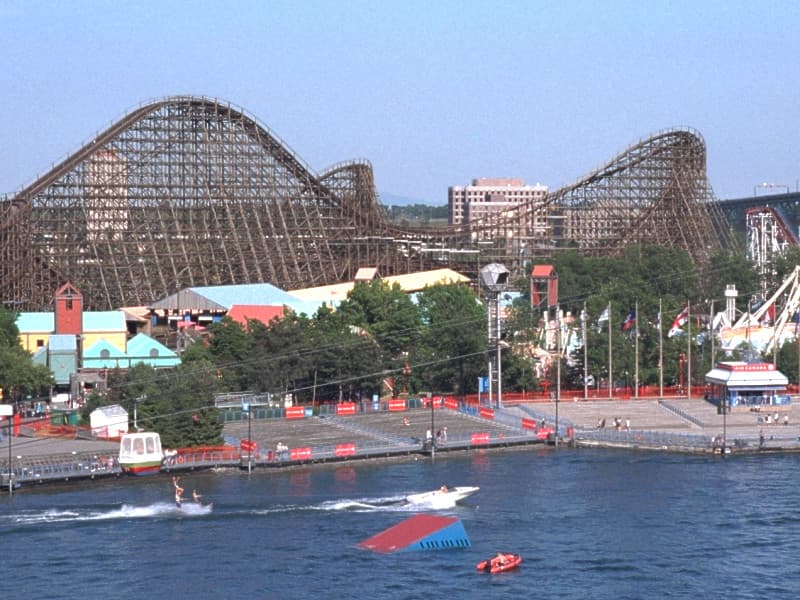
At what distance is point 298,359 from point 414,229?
43861mm

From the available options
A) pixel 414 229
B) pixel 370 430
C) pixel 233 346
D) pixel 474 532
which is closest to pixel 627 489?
pixel 474 532

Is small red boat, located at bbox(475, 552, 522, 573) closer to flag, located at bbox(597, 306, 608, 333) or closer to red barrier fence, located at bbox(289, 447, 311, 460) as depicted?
red barrier fence, located at bbox(289, 447, 311, 460)

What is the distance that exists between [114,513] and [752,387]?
3569 centimetres

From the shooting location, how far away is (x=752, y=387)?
268ft

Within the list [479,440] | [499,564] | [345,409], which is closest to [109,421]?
[345,409]

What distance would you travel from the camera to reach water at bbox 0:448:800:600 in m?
48.7

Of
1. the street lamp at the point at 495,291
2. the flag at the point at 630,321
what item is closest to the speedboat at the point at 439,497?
the street lamp at the point at 495,291

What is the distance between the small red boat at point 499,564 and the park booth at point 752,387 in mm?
32996

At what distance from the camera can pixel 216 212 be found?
111 m

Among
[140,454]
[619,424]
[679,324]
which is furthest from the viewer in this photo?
[679,324]

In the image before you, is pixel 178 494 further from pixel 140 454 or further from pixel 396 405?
pixel 396 405

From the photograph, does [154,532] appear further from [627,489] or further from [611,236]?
[611,236]

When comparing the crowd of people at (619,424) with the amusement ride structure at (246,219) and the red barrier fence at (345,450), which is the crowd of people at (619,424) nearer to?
the red barrier fence at (345,450)

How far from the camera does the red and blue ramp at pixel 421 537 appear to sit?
52406 mm
